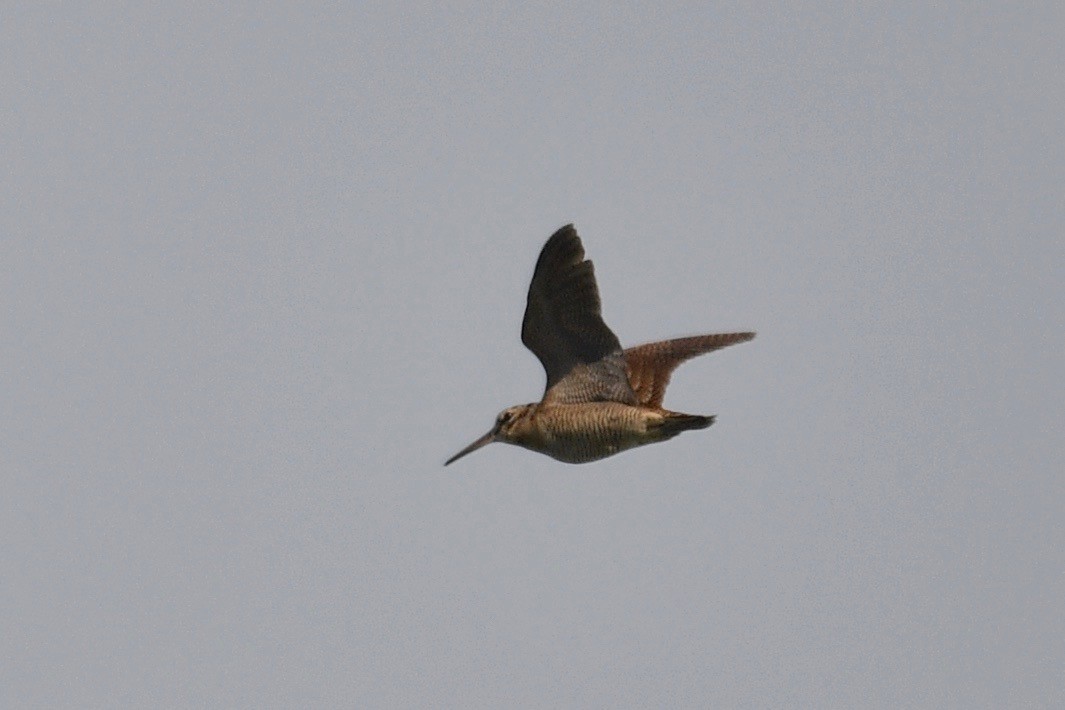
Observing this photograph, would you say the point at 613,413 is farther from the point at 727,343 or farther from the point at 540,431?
the point at 727,343

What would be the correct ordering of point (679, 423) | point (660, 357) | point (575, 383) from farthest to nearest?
point (660, 357) → point (575, 383) → point (679, 423)

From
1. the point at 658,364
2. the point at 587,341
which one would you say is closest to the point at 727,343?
the point at 658,364

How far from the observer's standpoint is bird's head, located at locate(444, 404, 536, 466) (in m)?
18.5

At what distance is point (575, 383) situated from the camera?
1823 centimetres

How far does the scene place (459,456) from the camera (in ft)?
62.6

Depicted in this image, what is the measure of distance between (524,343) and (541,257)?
4.07ft

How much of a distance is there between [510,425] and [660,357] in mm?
1900

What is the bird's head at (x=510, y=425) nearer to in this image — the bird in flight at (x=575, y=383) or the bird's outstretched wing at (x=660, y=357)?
the bird in flight at (x=575, y=383)

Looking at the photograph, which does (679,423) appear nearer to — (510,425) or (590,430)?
(590,430)

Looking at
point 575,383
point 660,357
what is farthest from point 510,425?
point 660,357

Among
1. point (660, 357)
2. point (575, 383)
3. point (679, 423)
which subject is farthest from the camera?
point (660, 357)

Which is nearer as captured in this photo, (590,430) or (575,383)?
(590,430)

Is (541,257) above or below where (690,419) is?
above

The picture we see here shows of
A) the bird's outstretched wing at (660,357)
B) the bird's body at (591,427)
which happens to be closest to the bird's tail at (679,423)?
the bird's body at (591,427)
